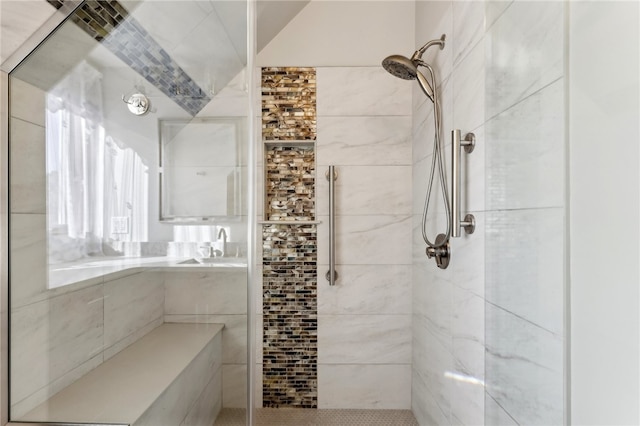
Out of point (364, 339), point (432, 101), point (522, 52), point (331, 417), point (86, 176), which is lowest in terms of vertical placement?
point (331, 417)

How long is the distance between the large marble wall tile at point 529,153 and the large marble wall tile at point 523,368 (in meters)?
0.27

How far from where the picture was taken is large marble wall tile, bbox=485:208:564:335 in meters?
0.65

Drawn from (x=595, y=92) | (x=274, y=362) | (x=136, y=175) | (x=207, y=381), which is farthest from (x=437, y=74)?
(x=274, y=362)

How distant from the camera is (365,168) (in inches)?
82.6

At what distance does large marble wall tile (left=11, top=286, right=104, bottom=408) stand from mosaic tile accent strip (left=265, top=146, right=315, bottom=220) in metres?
1.45

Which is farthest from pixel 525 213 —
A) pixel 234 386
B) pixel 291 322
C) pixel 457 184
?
pixel 291 322

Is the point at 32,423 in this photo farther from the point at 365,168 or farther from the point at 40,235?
the point at 365,168

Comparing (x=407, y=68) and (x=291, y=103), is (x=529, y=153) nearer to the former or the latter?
(x=407, y=68)

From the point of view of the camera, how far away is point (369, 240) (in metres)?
2.11

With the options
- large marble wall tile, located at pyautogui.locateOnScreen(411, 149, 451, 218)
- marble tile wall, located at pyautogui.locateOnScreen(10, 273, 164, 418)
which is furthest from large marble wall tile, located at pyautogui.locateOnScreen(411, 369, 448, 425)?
marble tile wall, located at pyautogui.locateOnScreen(10, 273, 164, 418)

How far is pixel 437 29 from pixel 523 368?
4.91ft

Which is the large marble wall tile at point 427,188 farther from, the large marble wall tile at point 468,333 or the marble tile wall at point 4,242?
the marble tile wall at point 4,242

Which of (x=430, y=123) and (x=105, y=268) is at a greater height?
(x=430, y=123)

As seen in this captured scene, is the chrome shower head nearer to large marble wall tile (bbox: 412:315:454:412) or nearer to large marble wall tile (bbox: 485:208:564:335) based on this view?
large marble wall tile (bbox: 485:208:564:335)
